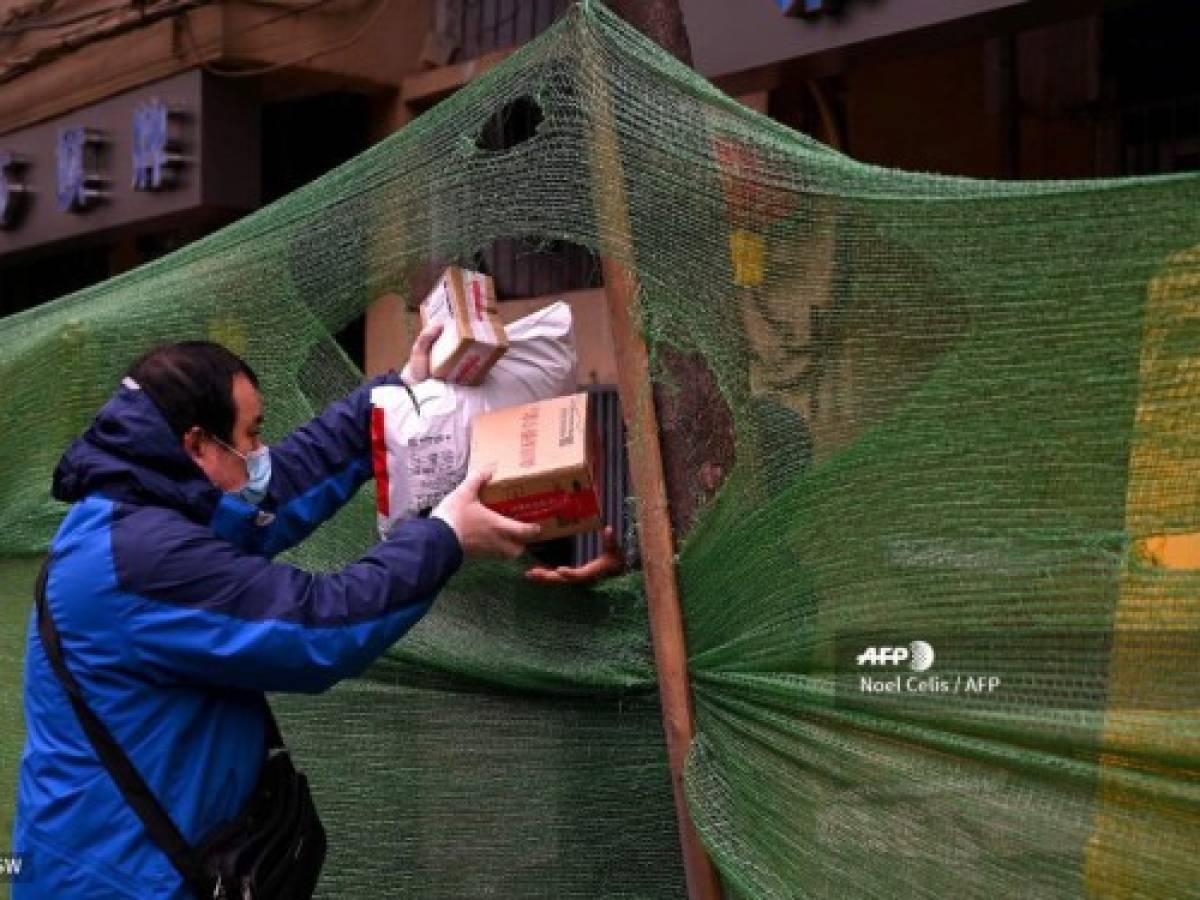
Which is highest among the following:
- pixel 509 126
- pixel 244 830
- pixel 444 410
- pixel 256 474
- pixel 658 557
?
pixel 509 126

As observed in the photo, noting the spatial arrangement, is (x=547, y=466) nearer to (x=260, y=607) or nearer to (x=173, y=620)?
(x=260, y=607)

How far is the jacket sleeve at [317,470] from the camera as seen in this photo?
3.53 m

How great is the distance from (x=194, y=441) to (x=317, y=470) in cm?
37

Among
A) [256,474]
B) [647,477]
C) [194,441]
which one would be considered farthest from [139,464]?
[647,477]

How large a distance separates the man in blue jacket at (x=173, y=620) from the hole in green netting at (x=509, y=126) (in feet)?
2.14

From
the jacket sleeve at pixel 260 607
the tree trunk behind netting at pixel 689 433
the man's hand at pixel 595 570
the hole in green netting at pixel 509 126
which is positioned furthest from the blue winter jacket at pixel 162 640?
the hole in green netting at pixel 509 126

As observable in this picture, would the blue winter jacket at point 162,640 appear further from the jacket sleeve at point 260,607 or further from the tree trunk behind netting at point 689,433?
the tree trunk behind netting at point 689,433

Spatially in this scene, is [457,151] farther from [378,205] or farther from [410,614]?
[410,614]

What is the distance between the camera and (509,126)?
353 cm

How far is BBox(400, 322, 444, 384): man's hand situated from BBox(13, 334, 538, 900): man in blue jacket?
0.39 m

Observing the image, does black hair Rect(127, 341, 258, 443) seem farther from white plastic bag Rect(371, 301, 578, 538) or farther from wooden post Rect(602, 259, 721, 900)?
wooden post Rect(602, 259, 721, 900)

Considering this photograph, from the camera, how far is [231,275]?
4.11 m

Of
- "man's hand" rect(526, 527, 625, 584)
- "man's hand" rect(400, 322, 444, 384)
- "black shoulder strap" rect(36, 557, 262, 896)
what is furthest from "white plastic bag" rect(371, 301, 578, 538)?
"black shoulder strap" rect(36, 557, 262, 896)

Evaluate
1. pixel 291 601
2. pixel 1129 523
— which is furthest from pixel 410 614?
pixel 1129 523
